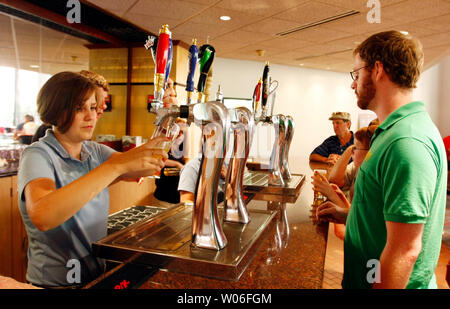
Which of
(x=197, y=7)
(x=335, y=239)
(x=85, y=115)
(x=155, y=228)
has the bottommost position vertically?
(x=335, y=239)

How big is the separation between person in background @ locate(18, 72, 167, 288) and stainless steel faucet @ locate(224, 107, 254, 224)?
11.2 inches

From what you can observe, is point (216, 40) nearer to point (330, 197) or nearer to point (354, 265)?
point (330, 197)

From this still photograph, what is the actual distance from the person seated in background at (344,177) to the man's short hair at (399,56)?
67cm

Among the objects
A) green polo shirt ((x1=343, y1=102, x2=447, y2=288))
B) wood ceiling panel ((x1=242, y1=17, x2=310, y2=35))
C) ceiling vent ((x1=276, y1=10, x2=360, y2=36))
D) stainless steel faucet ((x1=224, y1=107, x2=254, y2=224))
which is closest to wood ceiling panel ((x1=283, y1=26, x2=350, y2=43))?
ceiling vent ((x1=276, y1=10, x2=360, y2=36))

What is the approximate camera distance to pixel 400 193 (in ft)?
2.76

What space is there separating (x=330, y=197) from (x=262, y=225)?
63 centimetres

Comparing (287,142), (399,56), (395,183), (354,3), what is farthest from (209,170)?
(354,3)

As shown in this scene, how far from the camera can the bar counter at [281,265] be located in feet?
2.56

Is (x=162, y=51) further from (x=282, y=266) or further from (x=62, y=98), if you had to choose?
(x=282, y=266)

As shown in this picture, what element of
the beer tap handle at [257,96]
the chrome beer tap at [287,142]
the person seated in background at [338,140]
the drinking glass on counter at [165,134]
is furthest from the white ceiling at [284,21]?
the drinking glass on counter at [165,134]

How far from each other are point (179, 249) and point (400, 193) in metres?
0.58

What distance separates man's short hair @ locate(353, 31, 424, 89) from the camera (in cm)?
107
